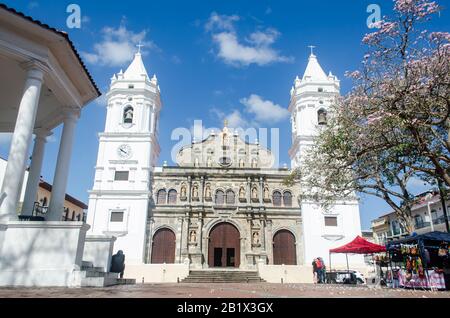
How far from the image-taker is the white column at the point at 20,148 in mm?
7125

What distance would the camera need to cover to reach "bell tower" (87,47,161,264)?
2664 cm

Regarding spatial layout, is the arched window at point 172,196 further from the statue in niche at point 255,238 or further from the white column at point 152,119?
the statue in niche at point 255,238

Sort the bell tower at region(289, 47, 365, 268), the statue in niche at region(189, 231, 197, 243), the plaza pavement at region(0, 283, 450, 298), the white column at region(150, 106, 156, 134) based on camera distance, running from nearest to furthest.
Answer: the plaza pavement at region(0, 283, 450, 298) < the bell tower at region(289, 47, 365, 268) < the statue in niche at region(189, 231, 197, 243) < the white column at region(150, 106, 156, 134)

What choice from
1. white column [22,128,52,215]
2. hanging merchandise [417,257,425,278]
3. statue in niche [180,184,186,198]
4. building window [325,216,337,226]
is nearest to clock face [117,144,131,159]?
statue in niche [180,184,186,198]

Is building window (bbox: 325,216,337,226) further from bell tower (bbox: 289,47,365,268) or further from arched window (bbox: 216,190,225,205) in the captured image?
arched window (bbox: 216,190,225,205)

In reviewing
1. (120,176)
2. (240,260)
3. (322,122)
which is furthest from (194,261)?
(322,122)

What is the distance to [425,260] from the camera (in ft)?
37.4

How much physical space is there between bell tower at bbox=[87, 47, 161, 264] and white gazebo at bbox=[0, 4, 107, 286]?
17.0 m

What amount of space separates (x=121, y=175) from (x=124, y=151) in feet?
7.27

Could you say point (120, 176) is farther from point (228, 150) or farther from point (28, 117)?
point (28, 117)

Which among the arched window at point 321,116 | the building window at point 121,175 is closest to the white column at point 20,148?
the building window at point 121,175

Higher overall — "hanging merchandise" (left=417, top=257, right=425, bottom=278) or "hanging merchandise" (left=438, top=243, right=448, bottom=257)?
"hanging merchandise" (left=438, top=243, right=448, bottom=257)

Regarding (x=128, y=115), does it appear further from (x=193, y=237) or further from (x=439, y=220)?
(x=439, y=220)
